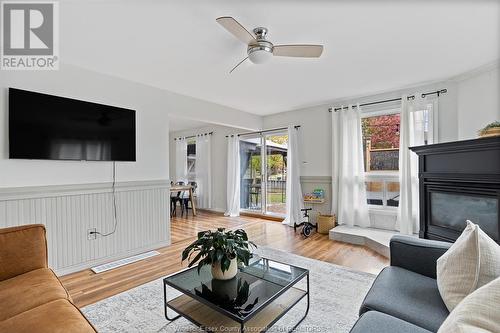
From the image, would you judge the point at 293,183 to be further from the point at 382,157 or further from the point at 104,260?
the point at 104,260

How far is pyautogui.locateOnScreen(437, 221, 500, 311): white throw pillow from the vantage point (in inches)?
44.1

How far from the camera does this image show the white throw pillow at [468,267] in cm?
112

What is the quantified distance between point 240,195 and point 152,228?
285 cm

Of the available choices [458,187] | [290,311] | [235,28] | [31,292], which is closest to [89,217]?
[31,292]

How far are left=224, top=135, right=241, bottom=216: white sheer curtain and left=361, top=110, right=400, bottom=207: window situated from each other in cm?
290

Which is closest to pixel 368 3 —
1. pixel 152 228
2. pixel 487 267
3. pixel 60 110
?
pixel 487 267

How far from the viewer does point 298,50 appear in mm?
2121

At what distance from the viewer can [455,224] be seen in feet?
8.52

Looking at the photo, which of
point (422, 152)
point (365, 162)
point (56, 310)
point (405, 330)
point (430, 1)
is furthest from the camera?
point (365, 162)

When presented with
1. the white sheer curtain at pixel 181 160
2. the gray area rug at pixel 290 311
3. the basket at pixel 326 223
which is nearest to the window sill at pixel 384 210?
the basket at pixel 326 223

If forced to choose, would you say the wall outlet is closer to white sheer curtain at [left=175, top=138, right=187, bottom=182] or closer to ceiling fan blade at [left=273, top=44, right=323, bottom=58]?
ceiling fan blade at [left=273, top=44, right=323, bottom=58]

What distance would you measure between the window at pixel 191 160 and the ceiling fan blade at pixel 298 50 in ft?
16.9

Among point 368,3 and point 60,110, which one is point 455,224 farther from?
point 60,110

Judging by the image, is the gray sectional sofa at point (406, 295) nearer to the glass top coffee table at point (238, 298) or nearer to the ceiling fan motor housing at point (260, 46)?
the glass top coffee table at point (238, 298)
